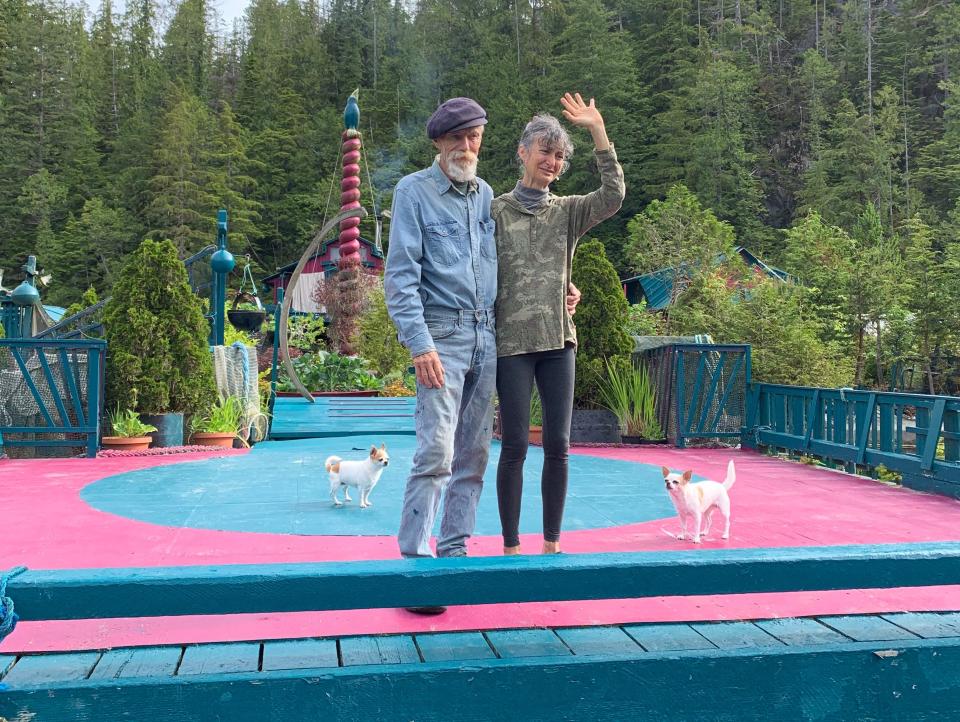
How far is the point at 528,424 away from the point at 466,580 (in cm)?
92

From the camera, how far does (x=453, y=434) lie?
260 centimetres

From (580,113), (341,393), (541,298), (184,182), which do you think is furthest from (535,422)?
(184,182)

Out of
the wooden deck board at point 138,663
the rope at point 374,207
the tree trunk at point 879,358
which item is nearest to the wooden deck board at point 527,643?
the wooden deck board at point 138,663

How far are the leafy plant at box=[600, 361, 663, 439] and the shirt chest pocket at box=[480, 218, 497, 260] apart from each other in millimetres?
6234

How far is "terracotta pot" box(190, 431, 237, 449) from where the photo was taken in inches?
338

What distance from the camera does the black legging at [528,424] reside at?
2791mm

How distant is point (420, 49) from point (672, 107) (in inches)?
952

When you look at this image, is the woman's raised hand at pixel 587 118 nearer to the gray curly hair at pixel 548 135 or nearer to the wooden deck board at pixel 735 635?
the gray curly hair at pixel 548 135

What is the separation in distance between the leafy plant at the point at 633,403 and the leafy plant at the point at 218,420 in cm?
385

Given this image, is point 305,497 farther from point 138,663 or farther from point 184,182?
point 184,182

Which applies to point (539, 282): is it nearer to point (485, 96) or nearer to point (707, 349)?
point (707, 349)

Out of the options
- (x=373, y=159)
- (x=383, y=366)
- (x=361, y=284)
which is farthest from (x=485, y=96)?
(x=383, y=366)

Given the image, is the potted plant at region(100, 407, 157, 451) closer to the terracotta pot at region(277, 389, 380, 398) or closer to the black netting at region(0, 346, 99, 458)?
the black netting at region(0, 346, 99, 458)

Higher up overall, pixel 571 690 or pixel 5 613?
pixel 5 613
